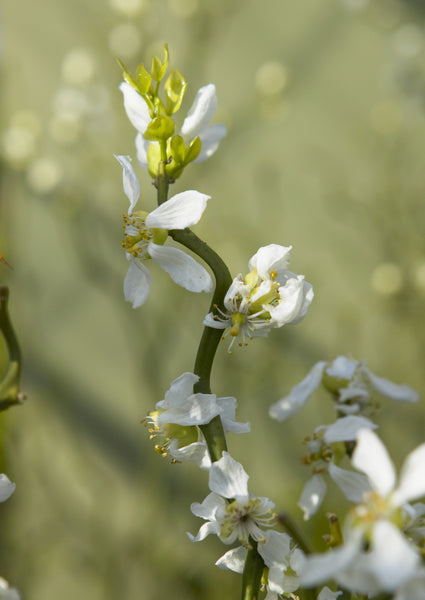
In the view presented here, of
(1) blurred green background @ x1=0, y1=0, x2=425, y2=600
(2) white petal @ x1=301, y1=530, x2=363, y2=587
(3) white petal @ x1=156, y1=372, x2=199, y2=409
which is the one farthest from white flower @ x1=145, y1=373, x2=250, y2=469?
(1) blurred green background @ x1=0, y1=0, x2=425, y2=600

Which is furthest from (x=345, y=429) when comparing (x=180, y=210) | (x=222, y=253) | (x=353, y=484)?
(x=222, y=253)

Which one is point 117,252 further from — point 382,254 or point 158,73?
point 158,73

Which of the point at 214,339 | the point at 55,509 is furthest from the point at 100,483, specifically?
the point at 214,339

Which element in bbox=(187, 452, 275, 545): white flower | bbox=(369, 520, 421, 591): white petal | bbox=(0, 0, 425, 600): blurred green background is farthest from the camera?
bbox=(0, 0, 425, 600): blurred green background

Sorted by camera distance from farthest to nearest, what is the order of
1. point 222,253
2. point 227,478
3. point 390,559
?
point 222,253 < point 227,478 < point 390,559

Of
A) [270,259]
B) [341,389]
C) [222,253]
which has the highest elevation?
[270,259]

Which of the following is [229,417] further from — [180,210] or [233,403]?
[180,210]

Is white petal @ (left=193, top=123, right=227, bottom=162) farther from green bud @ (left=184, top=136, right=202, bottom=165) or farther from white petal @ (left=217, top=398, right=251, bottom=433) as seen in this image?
white petal @ (left=217, top=398, right=251, bottom=433)
